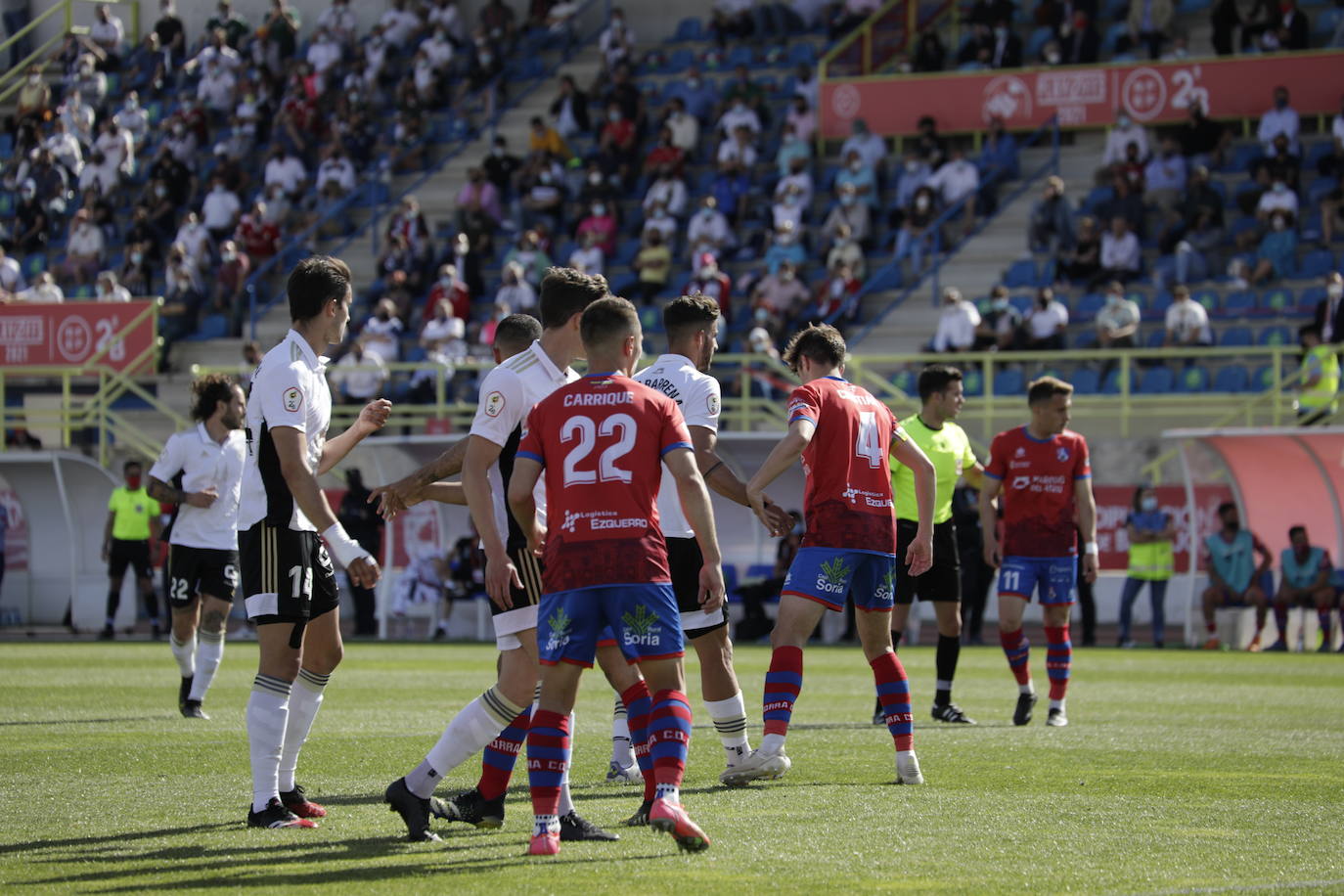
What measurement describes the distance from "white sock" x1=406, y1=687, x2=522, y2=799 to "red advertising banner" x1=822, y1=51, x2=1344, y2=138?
23434 millimetres

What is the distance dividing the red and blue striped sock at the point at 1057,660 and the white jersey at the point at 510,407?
576 centimetres

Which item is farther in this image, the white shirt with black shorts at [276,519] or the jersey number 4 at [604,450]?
the white shirt with black shorts at [276,519]

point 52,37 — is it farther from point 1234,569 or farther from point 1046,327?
point 1234,569

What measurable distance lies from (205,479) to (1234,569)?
12.9 m

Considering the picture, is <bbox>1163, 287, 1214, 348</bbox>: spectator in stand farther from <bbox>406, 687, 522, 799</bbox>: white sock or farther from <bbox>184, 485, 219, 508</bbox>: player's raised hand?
<bbox>406, 687, 522, 799</bbox>: white sock

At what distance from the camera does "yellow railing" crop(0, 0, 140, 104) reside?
137 feet

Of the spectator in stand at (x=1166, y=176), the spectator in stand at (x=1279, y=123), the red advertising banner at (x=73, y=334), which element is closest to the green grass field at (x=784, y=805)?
the spectator in stand at (x=1166, y=176)

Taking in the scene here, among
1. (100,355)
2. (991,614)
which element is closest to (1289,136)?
(991,614)

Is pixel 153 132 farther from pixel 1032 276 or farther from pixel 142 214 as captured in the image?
pixel 1032 276

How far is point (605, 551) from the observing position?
6.48 m

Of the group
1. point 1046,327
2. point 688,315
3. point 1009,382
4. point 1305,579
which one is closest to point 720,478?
point 688,315

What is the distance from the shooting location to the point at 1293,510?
22.2 meters

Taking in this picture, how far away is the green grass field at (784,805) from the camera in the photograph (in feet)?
20.5

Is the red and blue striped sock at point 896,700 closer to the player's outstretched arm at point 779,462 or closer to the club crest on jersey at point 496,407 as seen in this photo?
the player's outstretched arm at point 779,462
